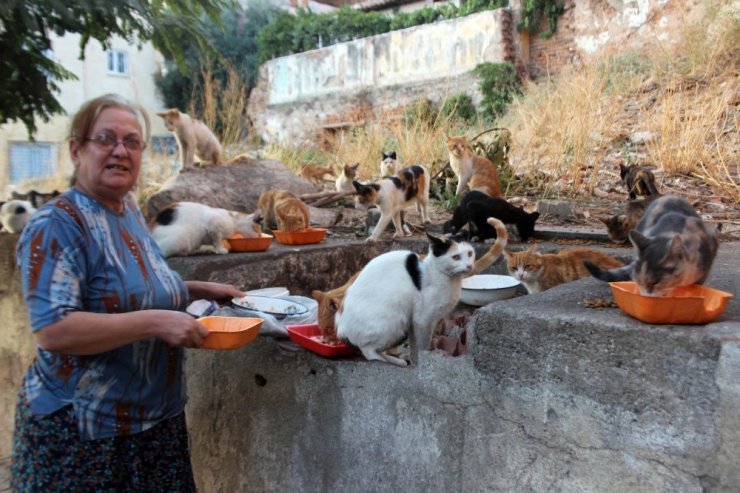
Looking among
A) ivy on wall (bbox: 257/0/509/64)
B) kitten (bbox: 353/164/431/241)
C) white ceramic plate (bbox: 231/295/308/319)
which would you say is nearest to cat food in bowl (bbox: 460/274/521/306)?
white ceramic plate (bbox: 231/295/308/319)

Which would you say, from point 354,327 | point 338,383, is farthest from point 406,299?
point 338,383

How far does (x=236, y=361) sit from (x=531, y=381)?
1.59 meters

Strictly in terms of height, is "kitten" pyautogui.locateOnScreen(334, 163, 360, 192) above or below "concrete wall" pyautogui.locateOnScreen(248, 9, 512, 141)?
below

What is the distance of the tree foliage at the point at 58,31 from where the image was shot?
12.5 ft

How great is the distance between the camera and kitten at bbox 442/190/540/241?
4.27m

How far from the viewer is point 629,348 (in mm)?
1748

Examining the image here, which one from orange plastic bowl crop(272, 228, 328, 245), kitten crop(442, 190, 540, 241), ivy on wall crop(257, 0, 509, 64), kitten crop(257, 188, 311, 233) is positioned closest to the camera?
kitten crop(442, 190, 540, 241)

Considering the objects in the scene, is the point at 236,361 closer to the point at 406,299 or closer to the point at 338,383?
the point at 338,383

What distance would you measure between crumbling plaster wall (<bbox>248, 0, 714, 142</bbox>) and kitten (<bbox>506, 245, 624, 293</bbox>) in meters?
11.3

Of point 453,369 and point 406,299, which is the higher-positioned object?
point 406,299

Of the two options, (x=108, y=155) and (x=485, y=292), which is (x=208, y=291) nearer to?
(x=108, y=155)

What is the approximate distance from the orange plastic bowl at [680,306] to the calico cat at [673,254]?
0.05 m

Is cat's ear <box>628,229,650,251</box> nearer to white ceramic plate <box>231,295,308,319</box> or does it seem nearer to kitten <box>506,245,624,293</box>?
kitten <box>506,245,624,293</box>

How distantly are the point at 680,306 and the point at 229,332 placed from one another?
1434 mm
